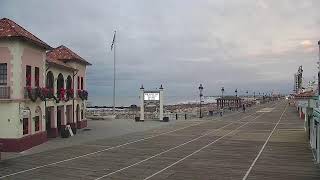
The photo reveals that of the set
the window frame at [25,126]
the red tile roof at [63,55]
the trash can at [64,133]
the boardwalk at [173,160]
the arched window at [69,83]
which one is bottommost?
the boardwalk at [173,160]

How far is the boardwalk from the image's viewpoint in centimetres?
2253

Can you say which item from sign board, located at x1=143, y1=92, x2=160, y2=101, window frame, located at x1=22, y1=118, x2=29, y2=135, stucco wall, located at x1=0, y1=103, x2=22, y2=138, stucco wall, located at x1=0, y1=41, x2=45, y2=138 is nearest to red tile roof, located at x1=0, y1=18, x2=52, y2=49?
stucco wall, located at x1=0, y1=41, x2=45, y2=138

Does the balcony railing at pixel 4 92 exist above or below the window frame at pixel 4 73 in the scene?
below

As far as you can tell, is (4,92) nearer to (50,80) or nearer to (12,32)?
(12,32)

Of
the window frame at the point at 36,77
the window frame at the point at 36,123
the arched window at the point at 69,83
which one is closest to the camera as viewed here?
the window frame at the point at 36,123

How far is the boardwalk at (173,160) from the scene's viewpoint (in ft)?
73.9

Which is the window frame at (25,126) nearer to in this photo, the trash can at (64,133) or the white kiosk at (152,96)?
the trash can at (64,133)

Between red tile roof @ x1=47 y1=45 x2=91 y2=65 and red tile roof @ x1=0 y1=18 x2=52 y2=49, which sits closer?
red tile roof @ x1=0 y1=18 x2=52 y2=49

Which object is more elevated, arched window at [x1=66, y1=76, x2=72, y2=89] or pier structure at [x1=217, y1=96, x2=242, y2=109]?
arched window at [x1=66, y1=76, x2=72, y2=89]

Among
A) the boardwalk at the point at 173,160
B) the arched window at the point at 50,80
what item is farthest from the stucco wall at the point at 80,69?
the boardwalk at the point at 173,160

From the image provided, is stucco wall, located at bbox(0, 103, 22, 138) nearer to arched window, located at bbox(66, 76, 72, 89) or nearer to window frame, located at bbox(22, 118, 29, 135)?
window frame, located at bbox(22, 118, 29, 135)

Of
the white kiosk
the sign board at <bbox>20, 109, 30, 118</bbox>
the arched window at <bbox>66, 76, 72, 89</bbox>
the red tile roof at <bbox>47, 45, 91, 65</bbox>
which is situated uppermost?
the red tile roof at <bbox>47, 45, 91, 65</bbox>

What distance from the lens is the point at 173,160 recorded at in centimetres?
2727

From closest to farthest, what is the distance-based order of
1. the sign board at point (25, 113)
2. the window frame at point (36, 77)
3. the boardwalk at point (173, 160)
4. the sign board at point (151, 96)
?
the boardwalk at point (173, 160), the sign board at point (25, 113), the window frame at point (36, 77), the sign board at point (151, 96)
